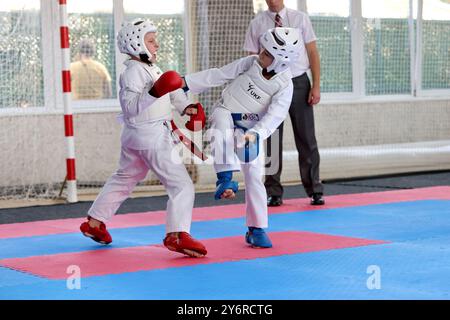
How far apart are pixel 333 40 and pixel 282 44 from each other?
602cm

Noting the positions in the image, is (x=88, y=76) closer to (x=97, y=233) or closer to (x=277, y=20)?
(x=277, y=20)

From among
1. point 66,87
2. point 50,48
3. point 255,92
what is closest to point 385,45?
point 50,48

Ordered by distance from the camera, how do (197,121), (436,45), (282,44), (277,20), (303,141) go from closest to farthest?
(197,121) → (282,44) → (277,20) → (303,141) → (436,45)

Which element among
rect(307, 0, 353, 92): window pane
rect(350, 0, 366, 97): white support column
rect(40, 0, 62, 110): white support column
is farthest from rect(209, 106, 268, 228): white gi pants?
rect(350, 0, 366, 97): white support column

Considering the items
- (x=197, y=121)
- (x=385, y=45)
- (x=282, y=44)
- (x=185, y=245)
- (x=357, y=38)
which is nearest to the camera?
(x=185, y=245)

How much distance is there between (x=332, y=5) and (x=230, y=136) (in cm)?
623

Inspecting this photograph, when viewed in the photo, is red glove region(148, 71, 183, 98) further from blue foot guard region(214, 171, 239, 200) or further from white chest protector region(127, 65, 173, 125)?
blue foot guard region(214, 171, 239, 200)

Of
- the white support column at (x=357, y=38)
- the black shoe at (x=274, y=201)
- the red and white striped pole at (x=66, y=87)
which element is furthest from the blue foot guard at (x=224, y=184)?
the white support column at (x=357, y=38)

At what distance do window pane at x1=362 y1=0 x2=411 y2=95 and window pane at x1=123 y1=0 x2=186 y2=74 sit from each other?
2573 millimetres

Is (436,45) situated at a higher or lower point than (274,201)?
higher

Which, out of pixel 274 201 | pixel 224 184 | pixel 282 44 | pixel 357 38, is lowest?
pixel 274 201

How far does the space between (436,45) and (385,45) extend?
80 cm

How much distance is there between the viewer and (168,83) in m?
4.77

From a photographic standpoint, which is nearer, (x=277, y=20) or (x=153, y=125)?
(x=153, y=125)
